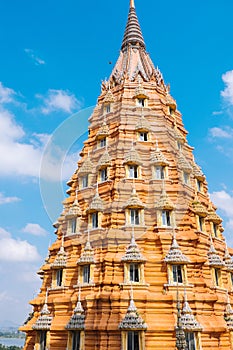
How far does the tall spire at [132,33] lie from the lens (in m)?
33.1

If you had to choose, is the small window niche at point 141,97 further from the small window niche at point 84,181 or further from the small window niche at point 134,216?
the small window niche at point 134,216

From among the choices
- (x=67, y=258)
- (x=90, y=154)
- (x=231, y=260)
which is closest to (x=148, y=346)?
(x=67, y=258)

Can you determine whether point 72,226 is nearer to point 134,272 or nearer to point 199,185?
point 134,272

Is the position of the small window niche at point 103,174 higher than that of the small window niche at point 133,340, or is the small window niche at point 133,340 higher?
the small window niche at point 103,174

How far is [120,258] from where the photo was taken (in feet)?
60.8

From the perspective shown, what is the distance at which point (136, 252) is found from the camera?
60.3 feet

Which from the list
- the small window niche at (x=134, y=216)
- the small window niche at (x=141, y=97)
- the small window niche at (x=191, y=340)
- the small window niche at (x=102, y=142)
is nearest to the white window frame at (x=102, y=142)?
the small window niche at (x=102, y=142)

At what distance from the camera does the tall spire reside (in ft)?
109

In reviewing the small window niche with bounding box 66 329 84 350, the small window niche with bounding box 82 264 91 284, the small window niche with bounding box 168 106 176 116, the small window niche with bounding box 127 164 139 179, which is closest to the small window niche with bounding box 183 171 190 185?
the small window niche with bounding box 127 164 139 179

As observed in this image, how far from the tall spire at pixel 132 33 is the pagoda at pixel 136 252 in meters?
9.11

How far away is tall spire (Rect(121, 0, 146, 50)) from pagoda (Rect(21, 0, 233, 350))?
9113mm

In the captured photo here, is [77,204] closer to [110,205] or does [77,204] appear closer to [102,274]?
[110,205]

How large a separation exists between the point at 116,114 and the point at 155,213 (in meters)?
9.64

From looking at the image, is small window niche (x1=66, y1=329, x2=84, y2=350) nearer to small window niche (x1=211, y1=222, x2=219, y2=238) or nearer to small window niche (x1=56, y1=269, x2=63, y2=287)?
small window niche (x1=56, y1=269, x2=63, y2=287)
